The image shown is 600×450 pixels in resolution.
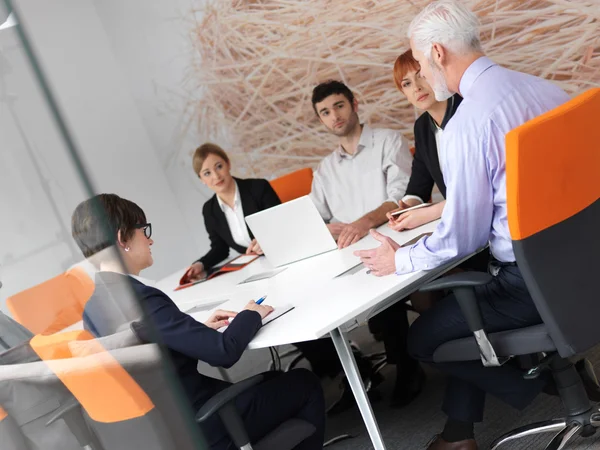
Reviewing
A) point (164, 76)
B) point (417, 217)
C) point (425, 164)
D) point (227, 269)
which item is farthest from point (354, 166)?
point (164, 76)

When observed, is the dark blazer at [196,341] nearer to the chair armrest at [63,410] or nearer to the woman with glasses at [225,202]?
the chair armrest at [63,410]

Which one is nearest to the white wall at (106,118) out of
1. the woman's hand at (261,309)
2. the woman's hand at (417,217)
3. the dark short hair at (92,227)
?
the woman's hand at (417,217)

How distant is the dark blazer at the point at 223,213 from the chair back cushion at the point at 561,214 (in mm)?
2138

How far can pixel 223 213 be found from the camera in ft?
12.8

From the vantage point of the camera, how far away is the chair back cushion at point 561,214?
65.8 inches

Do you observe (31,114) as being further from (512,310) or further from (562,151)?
(512,310)

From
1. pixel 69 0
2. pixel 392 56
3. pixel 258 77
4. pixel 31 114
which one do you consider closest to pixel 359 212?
pixel 392 56

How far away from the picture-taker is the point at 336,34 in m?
5.07

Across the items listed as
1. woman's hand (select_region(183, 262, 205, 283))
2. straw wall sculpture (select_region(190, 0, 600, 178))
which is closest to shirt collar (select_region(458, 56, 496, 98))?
woman's hand (select_region(183, 262, 205, 283))

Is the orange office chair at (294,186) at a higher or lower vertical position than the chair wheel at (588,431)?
higher

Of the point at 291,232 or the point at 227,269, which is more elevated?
the point at 291,232

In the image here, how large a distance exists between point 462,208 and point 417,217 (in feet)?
2.56

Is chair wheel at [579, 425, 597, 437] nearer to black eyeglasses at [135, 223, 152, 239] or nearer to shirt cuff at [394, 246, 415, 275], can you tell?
shirt cuff at [394, 246, 415, 275]

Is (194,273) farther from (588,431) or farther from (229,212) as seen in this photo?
(588,431)
